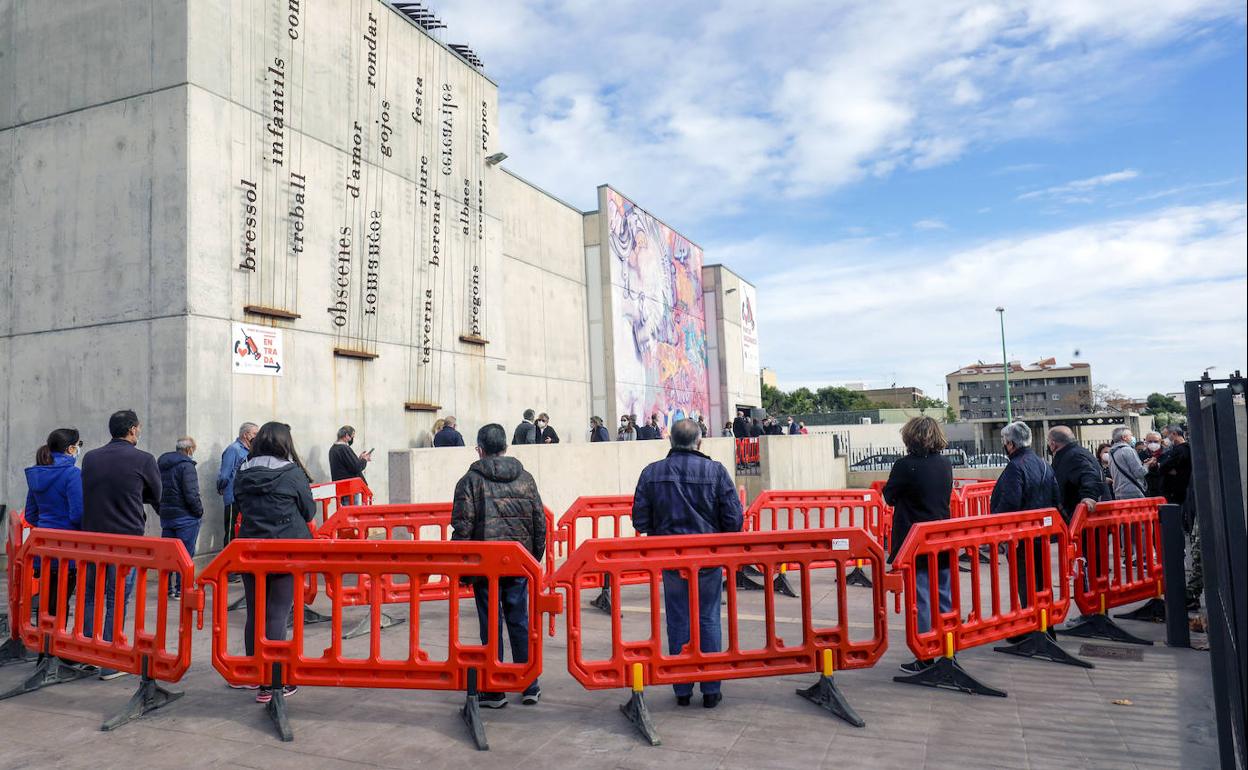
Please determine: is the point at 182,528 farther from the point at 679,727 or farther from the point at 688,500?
the point at 679,727

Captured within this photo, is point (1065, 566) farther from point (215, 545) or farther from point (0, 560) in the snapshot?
point (0, 560)

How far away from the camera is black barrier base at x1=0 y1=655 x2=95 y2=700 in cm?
530

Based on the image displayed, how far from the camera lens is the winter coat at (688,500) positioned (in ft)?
17.0

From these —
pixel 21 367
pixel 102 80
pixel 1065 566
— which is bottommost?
pixel 1065 566

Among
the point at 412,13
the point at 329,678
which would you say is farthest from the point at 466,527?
the point at 412,13

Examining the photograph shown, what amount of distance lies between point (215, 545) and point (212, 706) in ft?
18.7

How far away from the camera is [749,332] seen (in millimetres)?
35688

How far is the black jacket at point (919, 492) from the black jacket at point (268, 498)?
4138 millimetres

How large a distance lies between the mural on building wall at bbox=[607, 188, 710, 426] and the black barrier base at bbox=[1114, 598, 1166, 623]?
54.4ft

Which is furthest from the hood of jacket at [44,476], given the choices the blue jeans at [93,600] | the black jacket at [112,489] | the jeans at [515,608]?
the jeans at [515,608]

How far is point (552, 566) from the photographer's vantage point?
8500 millimetres

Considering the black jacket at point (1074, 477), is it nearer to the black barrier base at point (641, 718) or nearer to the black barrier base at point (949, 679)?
the black barrier base at point (949, 679)

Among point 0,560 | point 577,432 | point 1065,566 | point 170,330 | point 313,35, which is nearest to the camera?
point 1065,566

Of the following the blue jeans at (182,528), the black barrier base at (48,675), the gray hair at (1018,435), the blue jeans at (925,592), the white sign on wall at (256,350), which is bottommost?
the black barrier base at (48,675)
